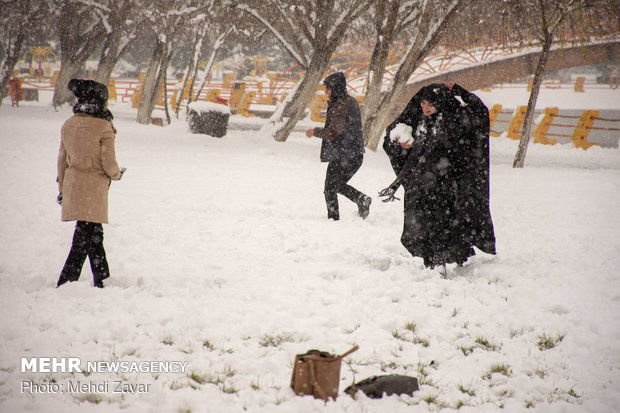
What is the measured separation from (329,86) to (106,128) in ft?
10.5

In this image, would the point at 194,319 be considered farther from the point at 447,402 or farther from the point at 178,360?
the point at 447,402

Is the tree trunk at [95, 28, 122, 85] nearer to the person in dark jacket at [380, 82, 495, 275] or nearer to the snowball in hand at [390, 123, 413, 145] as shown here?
the snowball in hand at [390, 123, 413, 145]

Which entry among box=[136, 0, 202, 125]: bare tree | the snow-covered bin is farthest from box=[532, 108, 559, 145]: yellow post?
box=[136, 0, 202, 125]: bare tree

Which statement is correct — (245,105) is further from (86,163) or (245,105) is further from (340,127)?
(86,163)

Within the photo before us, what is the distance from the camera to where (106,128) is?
363cm

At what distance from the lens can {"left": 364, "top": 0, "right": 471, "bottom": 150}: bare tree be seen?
37.8ft

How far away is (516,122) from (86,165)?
20.2m

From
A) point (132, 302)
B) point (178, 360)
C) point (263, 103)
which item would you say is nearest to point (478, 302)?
point (178, 360)

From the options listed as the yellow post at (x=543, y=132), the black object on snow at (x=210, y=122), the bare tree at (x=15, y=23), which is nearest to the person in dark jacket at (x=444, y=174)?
the black object on snow at (x=210, y=122)

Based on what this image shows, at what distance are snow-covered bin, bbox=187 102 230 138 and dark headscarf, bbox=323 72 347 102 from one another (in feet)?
30.3

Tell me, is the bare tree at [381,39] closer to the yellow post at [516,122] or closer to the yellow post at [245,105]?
the yellow post at [516,122]

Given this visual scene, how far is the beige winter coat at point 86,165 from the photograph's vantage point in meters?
3.56

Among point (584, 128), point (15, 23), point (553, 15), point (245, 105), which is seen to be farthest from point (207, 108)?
point (584, 128)

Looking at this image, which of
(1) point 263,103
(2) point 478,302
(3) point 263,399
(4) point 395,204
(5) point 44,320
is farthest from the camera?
(1) point 263,103
